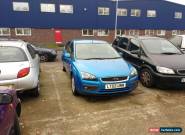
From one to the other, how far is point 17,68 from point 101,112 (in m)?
2.19

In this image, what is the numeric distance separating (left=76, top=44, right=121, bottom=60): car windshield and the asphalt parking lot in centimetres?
120

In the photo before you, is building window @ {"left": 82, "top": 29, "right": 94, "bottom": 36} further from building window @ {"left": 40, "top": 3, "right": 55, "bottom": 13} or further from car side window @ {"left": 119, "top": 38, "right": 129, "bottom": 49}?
car side window @ {"left": 119, "top": 38, "right": 129, "bottom": 49}

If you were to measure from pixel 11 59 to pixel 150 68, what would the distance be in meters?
3.91

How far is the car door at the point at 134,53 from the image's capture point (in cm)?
700

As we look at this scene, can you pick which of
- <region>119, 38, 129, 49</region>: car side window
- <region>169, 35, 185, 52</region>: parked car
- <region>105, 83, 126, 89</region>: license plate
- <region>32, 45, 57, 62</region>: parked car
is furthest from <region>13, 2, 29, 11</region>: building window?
<region>105, 83, 126, 89</region>: license plate

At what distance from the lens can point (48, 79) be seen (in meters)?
7.68

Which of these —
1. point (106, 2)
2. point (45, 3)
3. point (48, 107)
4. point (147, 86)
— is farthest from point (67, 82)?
point (106, 2)

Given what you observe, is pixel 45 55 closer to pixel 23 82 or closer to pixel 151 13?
pixel 23 82

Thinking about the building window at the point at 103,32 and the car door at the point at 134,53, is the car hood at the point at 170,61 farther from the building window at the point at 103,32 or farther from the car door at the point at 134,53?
the building window at the point at 103,32

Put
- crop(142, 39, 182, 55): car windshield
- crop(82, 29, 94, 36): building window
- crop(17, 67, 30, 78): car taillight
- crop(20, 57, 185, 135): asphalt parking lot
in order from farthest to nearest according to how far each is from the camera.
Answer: crop(82, 29, 94, 36): building window → crop(142, 39, 182, 55): car windshield → crop(17, 67, 30, 78): car taillight → crop(20, 57, 185, 135): asphalt parking lot

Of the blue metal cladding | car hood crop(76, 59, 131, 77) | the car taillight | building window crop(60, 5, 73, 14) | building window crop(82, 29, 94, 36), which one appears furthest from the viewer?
building window crop(82, 29, 94, 36)

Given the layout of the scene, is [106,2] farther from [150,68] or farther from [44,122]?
[44,122]

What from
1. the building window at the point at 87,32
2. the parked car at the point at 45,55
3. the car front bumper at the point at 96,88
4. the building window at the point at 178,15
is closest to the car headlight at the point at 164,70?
the car front bumper at the point at 96,88

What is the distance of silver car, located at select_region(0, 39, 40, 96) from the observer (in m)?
4.73
